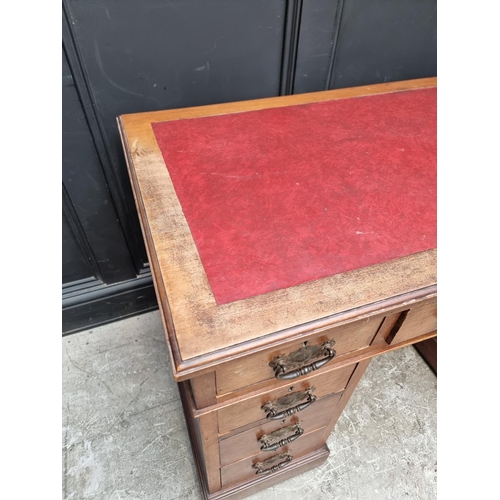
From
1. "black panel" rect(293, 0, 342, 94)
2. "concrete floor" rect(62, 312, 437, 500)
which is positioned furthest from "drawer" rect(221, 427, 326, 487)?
"black panel" rect(293, 0, 342, 94)

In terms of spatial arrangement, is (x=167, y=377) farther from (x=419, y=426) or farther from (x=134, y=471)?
(x=419, y=426)

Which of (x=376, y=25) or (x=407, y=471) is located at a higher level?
(x=376, y=25)

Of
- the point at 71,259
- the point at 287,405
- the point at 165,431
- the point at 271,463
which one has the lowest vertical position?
the point at 165,431

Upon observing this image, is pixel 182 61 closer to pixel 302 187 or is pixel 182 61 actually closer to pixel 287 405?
pixel 302 187

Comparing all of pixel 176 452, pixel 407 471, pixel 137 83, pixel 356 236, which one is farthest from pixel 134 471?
pixel 137 83

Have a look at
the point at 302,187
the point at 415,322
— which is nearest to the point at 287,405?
the point at 415,322

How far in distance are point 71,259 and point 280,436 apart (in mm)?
869

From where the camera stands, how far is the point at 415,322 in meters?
0.68

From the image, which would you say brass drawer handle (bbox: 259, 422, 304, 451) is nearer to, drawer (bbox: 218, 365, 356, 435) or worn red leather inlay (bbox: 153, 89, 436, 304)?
drawer (bbox: 218, 365, 356, 435)

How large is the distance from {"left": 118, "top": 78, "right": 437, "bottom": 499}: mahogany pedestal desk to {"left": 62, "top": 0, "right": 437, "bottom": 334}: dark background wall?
0.13 metres

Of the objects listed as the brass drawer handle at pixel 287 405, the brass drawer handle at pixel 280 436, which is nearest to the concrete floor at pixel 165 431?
the brass drawer handle at pixel 280 436

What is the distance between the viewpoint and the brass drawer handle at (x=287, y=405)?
741mm

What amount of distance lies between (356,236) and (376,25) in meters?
0.76
